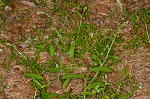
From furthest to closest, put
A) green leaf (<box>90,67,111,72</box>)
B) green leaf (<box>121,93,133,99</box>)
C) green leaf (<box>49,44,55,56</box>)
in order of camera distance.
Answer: green leaf (<box>49,44,55,56</box>), green leaf (<box>90,67,111,72</box>), green leaf (<box>121,93,133,99</box>)

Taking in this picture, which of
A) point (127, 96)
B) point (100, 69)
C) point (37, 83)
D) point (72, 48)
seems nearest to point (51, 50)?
point (72, 48)

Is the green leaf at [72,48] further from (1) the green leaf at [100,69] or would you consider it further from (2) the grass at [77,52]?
(1) the green leaf at [100,69]

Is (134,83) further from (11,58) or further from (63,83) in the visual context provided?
(11,58)

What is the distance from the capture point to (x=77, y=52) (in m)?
3.14

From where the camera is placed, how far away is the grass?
2816 millimetres

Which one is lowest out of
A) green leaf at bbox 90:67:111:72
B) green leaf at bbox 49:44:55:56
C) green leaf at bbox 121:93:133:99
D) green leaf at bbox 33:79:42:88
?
green leaf at bbox 121:93:133:99

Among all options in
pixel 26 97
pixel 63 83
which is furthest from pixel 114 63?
pixel 26 97

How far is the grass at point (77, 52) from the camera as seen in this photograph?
2816mm

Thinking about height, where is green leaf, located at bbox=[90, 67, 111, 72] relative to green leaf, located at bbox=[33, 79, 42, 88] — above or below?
above

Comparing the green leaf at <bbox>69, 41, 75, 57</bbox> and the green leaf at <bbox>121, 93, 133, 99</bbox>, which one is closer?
the green leaf at <bbox>121, 93, 133, 99</bbox>

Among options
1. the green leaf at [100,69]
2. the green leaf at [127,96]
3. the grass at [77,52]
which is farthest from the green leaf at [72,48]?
the green leaf at [127,96]

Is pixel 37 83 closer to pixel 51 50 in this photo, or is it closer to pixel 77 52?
pixel 51 50

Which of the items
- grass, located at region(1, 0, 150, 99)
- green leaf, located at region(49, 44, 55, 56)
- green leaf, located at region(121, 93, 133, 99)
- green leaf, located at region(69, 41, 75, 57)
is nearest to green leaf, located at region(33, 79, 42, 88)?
grass, located at region(1, 0, 150, 99)

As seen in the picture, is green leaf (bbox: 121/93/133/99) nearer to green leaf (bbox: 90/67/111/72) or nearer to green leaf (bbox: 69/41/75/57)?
green leaf (bbox: 90/67/111/72)
